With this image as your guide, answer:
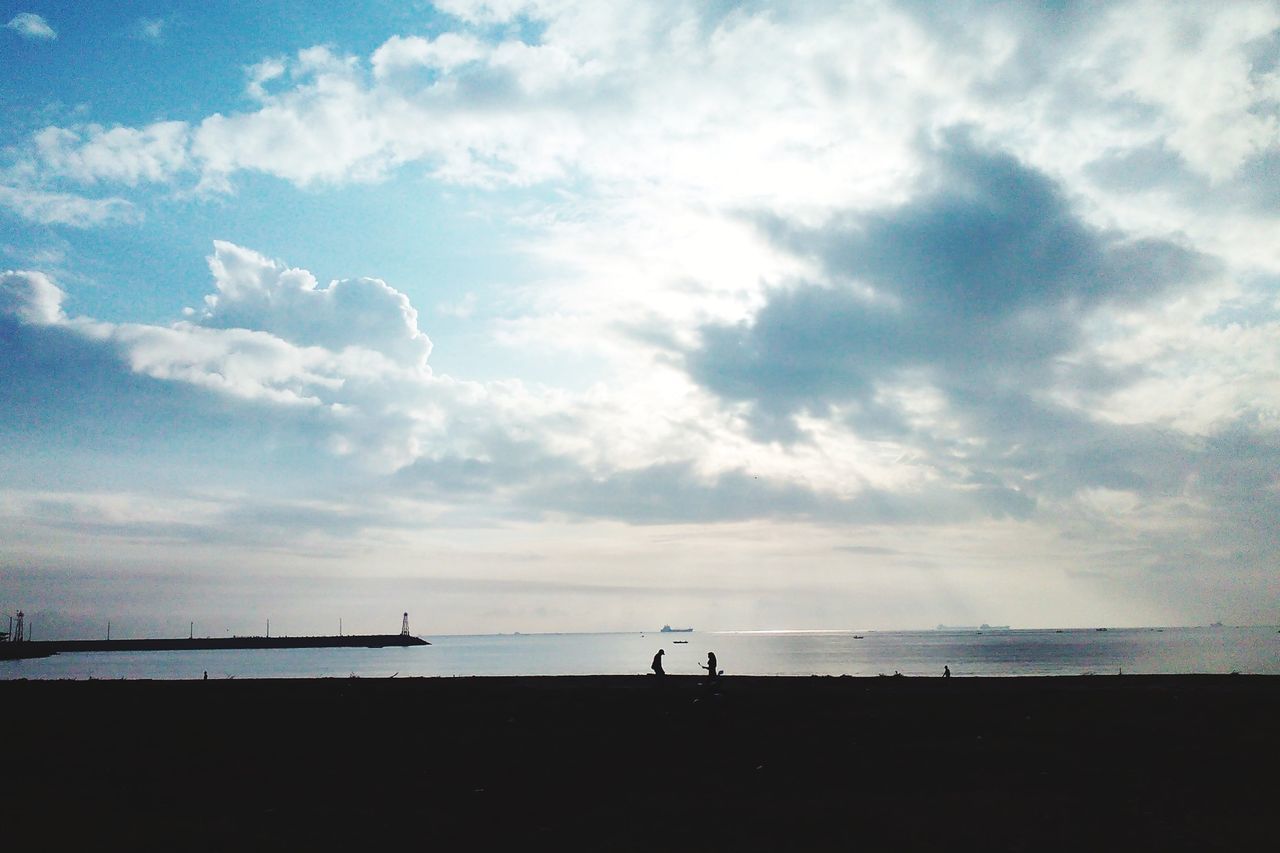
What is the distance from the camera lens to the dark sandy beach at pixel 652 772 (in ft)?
42.1

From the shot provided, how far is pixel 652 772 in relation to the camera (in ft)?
60.1

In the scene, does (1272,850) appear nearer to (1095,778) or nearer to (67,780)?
(1095,778)

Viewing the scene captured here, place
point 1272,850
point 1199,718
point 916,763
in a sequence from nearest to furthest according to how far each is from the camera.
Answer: point 1272,850 → point 916,763 → point 1199,718

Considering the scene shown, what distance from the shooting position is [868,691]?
122 ft

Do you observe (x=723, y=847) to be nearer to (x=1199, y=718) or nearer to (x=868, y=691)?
(x=1199, y=718)

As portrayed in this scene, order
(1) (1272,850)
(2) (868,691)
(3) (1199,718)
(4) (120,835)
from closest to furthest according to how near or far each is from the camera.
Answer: (1) (1272,850), (4) (120,835), (3) (1199,718), (2) (868,691)

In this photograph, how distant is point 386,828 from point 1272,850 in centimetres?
1290

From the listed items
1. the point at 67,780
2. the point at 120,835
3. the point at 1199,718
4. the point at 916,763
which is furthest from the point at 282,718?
A: the point at 1199,718

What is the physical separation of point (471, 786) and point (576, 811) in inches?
128

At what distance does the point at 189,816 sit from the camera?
46.0 ft

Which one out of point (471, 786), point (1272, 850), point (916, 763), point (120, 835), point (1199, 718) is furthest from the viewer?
point (1199, 718)

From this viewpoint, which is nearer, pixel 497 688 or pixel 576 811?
pixel 576 811

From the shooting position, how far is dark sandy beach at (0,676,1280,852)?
505 inches

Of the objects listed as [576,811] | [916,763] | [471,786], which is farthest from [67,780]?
[916,763]
